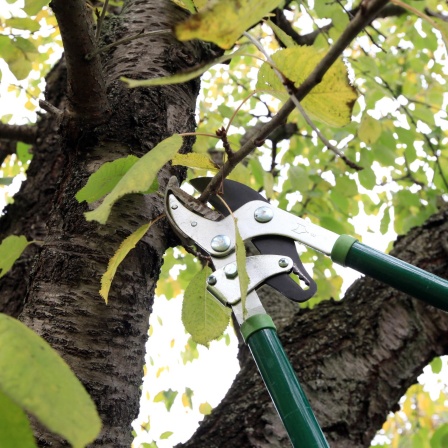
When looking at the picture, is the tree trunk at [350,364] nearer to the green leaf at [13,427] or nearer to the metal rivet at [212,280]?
the metal rivet at [212,280]

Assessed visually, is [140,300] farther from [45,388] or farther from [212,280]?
[45,388]

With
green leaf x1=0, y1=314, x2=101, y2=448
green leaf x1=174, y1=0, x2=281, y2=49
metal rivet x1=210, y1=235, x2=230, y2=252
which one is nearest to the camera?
green leaf x1=0, y1=314, x2=101, y2=448

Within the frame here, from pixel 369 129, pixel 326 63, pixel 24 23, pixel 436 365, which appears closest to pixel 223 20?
pixel 326 63

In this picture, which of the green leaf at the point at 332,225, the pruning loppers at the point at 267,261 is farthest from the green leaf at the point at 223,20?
the green leaf at the point at 332,225

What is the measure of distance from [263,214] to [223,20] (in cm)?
56

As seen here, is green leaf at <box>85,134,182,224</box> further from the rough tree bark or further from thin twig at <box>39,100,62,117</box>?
thin twig at <box>39,100,62,117</box>

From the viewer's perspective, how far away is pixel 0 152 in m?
2.50

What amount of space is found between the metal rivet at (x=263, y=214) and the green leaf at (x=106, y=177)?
0.91 ft

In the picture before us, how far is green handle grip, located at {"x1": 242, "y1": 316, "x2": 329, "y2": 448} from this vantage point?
2.15 ft

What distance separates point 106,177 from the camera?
74 cm

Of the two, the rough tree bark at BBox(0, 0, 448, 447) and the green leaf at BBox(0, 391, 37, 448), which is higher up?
the rough tree bark at BBox(0, 0, 448, 447)

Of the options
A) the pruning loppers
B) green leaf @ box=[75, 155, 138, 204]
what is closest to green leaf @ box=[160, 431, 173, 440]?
the pruning loppers

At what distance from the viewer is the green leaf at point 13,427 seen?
1.07 feet

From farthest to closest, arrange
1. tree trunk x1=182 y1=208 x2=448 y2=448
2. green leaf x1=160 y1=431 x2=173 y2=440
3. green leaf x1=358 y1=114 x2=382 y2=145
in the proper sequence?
1. green leaf x1=160 y1=431 x2=173 y2=440
2. green leaf x1=358 y1=114 x2=382 y2=145
3. tree trunk x1=182 y1=208 x2=448 y2=448
